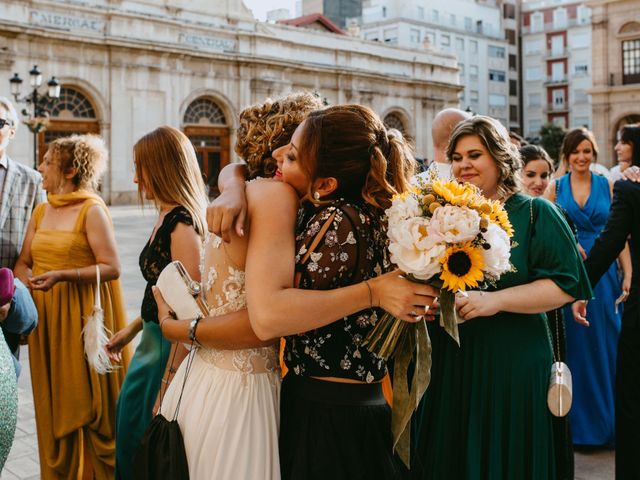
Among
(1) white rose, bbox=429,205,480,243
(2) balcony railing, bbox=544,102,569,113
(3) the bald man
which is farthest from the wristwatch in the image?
(2) balcony railing, bbox=544,102,569,113

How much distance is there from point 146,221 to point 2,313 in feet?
67.2

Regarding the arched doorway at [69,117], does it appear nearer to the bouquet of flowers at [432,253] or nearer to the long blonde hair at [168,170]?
the long blonde hair at [168,170]

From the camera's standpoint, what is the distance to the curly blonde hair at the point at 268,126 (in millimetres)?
2492

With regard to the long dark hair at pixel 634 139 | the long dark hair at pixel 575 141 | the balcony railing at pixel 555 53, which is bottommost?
the long dark hair at pixel 634 139

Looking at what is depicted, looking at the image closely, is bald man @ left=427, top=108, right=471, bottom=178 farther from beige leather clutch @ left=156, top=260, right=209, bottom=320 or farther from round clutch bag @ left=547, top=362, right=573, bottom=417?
beige leather clutch @ left=156, top=260, right=209, bottom=320

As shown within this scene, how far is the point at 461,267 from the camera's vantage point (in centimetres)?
201

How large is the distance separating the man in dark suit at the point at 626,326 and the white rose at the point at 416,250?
2.13 meters

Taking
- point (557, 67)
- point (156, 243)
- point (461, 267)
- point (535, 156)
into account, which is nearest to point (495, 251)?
point (461, 267)

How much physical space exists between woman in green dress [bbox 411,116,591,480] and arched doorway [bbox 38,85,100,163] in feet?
88.9

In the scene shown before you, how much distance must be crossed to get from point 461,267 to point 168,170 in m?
1.71

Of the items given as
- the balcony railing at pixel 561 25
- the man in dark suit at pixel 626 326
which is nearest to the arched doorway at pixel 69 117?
the man in dark suit at pixel 626 326

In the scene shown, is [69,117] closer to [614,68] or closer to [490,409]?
[490,409]

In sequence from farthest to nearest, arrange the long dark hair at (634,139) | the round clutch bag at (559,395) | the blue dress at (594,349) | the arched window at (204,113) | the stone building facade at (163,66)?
the arched window at (204,113) < the stone building facade at (163,66) < the blue dress at (594,349) < the long dark hair at (634,139) < the round clutch bag at (559,395)

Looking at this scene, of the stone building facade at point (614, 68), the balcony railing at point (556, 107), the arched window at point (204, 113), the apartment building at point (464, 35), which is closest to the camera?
the arched window at point (204, 113)
